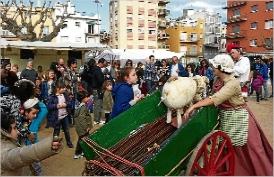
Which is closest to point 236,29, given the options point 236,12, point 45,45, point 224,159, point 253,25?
point 236,12

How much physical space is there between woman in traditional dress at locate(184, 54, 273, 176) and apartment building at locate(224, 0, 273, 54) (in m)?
50.1

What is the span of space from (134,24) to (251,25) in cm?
1767

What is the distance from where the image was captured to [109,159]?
15.5ft

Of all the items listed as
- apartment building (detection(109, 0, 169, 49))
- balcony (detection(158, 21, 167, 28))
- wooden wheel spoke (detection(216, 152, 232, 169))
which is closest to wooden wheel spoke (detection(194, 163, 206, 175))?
wooden wheel spoke (detection(216, 152, 232, 169))

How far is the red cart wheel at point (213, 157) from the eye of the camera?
4452 millimetres

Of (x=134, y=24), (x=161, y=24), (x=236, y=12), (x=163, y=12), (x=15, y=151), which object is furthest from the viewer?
(x=163, y=12)

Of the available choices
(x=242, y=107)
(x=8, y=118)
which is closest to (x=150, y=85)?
(x=242, y=107)

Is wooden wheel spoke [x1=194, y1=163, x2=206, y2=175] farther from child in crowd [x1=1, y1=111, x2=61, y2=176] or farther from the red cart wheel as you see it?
child in crowd [x1=1, y1=111, x2=61, y2=176]

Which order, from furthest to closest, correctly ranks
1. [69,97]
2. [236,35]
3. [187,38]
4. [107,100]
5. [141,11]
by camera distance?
[187,38] < [141,11] < [236,35] < [107,100] < [69,97]

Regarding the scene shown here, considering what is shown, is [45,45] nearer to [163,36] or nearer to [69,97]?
[69,97]

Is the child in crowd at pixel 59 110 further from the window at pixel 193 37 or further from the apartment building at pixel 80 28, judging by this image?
the window at pixel 193 37

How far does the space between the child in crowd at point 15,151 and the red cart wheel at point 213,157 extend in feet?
5.84

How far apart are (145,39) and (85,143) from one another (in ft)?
Result: 210

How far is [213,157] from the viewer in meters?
4.75
